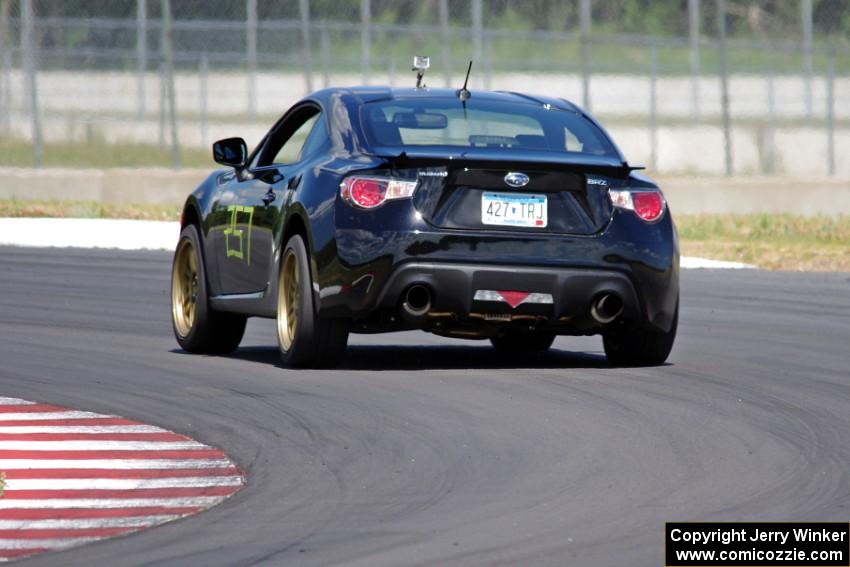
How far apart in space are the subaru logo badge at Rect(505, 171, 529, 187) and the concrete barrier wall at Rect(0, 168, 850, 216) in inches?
657

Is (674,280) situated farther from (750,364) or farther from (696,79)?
(696,79)

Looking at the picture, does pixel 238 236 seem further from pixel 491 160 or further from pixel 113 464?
pixel 113 464

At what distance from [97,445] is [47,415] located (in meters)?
0.98

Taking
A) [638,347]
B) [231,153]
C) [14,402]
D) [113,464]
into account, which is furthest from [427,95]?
[113,464]

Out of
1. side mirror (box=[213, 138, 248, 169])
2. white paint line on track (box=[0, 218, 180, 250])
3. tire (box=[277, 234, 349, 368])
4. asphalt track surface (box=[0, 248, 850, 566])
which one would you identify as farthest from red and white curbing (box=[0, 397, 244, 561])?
white paint line on track (box=[0, 218, 180, 250])

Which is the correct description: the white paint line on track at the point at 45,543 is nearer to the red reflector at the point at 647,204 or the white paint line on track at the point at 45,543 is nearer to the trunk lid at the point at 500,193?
the trunk lid at the point at 500,193

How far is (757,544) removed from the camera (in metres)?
6.77

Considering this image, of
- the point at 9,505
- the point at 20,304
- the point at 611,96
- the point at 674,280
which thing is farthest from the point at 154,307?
the point at 611,96

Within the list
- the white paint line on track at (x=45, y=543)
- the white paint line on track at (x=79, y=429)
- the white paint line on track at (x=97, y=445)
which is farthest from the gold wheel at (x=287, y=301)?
the white paint line on track at (x=45, y=543)

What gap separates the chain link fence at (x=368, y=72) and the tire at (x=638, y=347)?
17.4 metres

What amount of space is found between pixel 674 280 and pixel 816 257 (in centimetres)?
1100

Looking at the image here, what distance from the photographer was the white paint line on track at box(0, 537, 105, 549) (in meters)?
6.71

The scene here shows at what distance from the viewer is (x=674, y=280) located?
11.4 metres

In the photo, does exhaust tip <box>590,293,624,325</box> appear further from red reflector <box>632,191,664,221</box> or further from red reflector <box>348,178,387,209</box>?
red reflector <box>348,178,387,209</box>
